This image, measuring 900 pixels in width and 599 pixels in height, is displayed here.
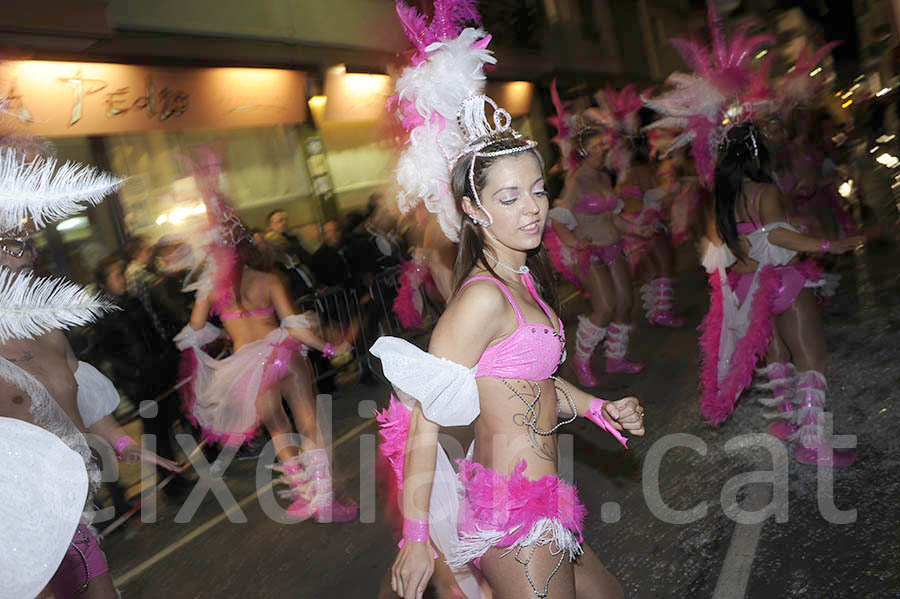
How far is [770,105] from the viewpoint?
4.78 meters

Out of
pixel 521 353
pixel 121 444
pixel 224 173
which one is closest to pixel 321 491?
pixel 121 444

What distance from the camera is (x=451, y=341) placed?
219 centimetres

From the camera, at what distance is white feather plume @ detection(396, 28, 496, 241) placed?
2.52 m

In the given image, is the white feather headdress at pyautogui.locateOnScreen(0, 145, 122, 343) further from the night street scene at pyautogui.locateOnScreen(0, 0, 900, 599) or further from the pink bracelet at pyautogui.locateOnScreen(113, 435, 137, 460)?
the pink bracelet at pyautogui.locateOnScreen(113, 435, 137, 460)

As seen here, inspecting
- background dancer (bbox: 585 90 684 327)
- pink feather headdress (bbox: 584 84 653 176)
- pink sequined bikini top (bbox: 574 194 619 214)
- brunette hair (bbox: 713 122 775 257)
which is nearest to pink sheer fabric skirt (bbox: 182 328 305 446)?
brunette hair (bbox: 713 122 775 257)

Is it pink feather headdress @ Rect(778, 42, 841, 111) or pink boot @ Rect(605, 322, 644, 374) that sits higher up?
pink feather headdress @ Rect(778, 42, 841, 111)

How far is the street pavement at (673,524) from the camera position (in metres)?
3.33

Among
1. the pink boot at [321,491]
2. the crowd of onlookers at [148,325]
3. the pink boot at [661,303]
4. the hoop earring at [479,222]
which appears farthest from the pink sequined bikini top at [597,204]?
the hoop earring at [479,222]

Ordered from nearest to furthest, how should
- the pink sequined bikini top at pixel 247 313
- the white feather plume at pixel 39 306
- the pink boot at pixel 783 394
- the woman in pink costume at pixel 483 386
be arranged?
the white feather plume at pixel 39 306 < the woman in pink costume at pixel 483 386 < the pink boot at pixel 783 394 < the pink sequined bikini top at pixel 247 313

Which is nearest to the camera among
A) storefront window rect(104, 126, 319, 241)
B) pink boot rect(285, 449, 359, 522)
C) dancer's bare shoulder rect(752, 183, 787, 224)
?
dancer's bare shoulder rect(752, 183, 787, 224)

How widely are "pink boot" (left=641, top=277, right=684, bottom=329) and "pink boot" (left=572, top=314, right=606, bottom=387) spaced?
1.62m

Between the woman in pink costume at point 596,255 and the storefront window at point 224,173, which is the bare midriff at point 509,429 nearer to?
the woman in pink costume at point 596,255

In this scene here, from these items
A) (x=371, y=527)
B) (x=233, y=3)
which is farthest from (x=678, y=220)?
(x=233, y=3)

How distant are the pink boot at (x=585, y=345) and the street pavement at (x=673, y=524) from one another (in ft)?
0.68
